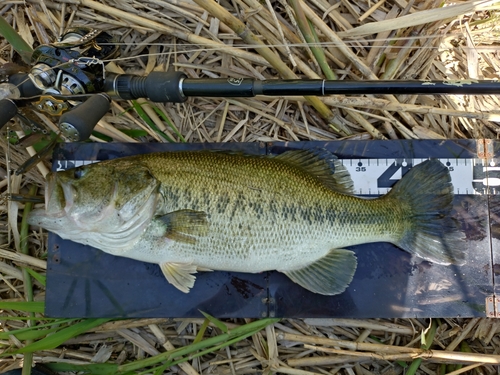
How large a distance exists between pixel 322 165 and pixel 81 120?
4.80ft

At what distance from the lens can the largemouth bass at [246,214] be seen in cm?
231

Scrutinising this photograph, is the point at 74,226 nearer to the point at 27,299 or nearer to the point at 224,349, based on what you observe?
the point at 27,299

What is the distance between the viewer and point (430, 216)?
257cm

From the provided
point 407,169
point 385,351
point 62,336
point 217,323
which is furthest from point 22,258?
point 407,169

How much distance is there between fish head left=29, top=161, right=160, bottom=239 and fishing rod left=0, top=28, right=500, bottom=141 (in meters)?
0.40

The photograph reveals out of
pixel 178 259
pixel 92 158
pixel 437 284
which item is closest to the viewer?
pixel 178 259

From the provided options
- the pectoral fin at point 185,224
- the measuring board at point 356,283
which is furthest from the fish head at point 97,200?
the measuring board at point 356,283

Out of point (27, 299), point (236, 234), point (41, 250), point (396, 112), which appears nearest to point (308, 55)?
point (396, 112)

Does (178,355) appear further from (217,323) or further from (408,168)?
(408,168)

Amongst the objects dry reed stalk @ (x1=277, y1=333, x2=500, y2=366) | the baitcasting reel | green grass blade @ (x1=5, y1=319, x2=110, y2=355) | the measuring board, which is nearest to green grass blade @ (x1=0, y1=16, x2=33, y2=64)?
the baitcasting reel

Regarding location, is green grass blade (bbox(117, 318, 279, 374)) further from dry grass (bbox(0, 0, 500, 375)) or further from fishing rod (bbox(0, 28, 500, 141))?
fishing rod (bbox(0, 28, 500, 141))

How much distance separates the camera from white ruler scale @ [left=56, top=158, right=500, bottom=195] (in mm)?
2783

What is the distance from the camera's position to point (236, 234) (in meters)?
2.38

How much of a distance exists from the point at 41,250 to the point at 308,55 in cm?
240
